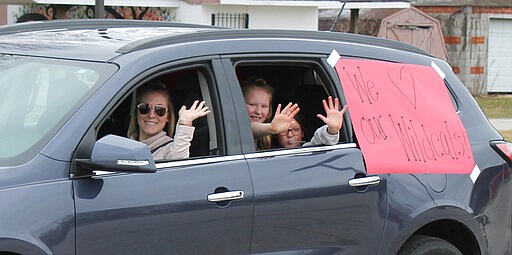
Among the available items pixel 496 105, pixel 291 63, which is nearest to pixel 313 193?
pixel 291 63

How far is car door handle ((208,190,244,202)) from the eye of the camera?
450cm

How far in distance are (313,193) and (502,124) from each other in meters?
16.0

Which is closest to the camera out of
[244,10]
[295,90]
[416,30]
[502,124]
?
[295,90]

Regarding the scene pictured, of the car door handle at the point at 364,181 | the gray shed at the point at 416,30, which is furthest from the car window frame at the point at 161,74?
the gray shed at the point at 416,30

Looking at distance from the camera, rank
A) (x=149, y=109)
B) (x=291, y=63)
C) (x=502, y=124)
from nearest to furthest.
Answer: (x=149, y=109) < (x=291, y=63) < (x=502, y=124)

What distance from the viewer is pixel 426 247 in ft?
18.3

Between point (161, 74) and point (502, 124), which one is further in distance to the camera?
point (502, 124)

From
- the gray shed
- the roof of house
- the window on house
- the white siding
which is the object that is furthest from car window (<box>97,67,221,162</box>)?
the roof of house

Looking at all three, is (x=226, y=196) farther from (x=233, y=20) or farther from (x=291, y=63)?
(x=233, y=20)

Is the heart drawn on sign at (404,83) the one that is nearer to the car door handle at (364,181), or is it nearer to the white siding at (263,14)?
the car door handle at (364,181)

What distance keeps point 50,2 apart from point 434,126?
55.3 feet

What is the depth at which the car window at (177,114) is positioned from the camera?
4.80 m

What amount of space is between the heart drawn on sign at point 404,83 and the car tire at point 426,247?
75 centimetres

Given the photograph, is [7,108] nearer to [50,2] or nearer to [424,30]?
[50,2]
